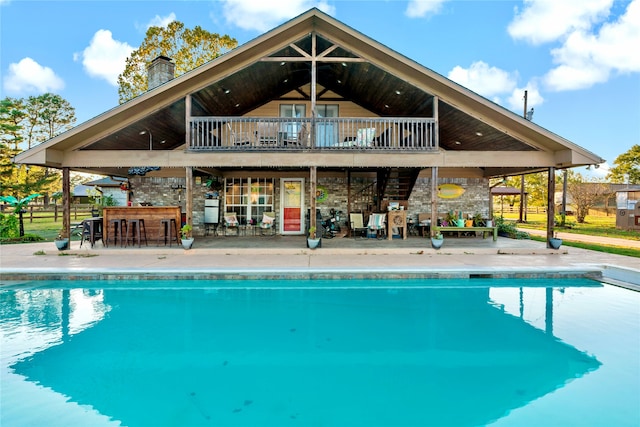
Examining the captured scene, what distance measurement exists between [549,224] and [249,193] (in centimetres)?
1009

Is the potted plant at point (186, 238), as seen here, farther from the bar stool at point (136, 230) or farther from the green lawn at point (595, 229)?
the green lawn at point (595, 229)

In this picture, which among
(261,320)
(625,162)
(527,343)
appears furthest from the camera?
(625,162)

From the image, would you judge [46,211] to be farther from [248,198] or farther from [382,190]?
[382,190]

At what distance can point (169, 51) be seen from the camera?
21.7 metres

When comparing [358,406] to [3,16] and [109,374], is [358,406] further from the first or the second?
[3,16]

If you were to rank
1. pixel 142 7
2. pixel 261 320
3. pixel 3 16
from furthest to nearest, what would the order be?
pixel 142 7 → pixel 3 16 → pixel 261 320

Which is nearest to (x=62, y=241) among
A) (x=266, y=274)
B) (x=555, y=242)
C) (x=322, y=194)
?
(x=266, y=274)

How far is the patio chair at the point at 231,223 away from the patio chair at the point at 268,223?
0.95 metres

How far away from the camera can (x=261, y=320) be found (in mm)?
5090

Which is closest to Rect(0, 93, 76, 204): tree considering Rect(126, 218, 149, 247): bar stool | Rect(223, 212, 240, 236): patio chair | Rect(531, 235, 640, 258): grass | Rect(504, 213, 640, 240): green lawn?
Rect(126, 218, 149, 247): bar stool

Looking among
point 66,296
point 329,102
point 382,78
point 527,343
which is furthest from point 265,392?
point 329,102

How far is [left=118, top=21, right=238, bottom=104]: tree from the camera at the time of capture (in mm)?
21344

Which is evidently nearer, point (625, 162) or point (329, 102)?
point (329, 102)

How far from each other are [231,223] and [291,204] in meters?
2.40
